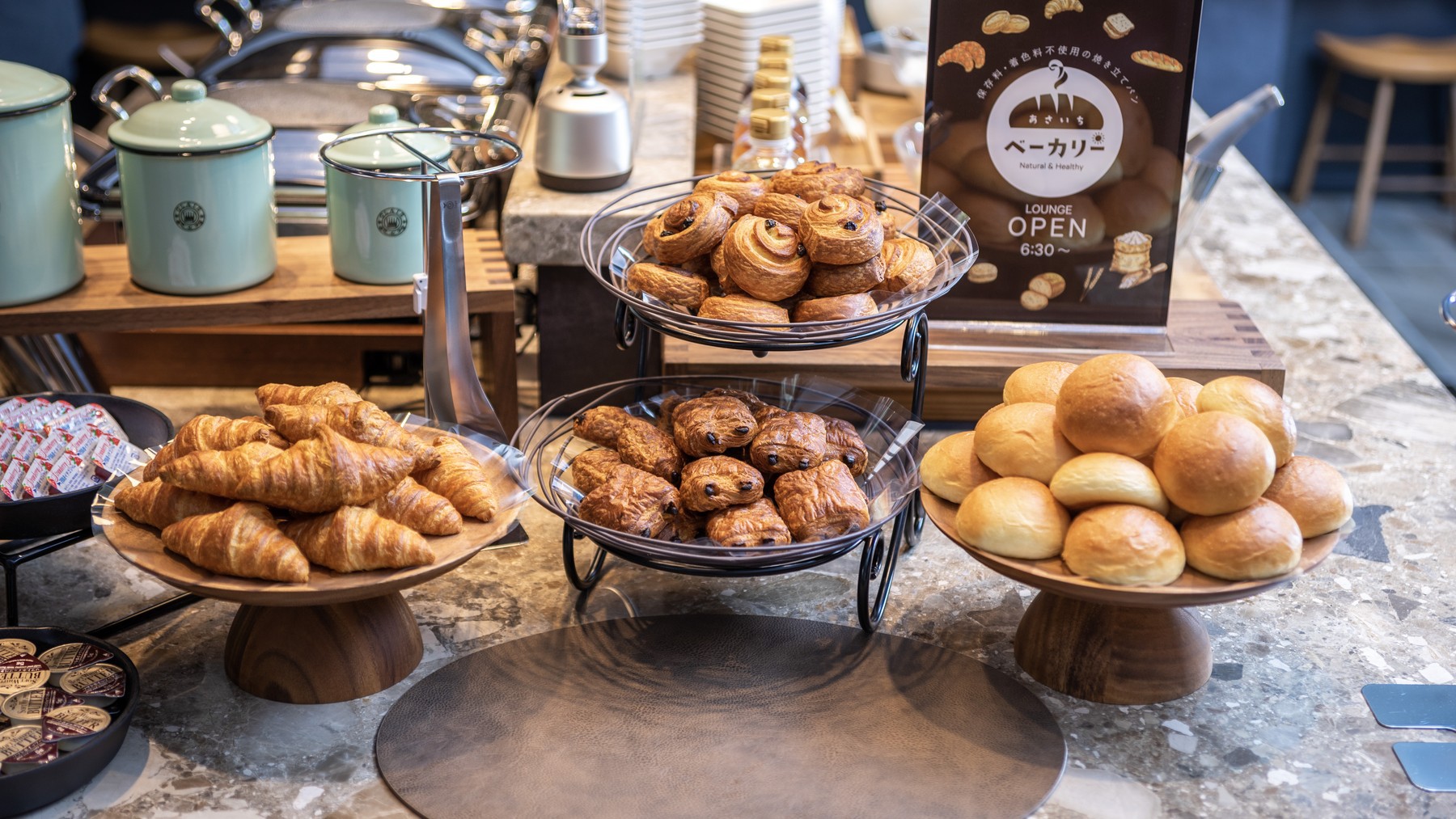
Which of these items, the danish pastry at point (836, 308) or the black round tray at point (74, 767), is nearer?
the black round tray at point (74, 767)

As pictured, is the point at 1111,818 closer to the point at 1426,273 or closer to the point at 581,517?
the point at 581,517

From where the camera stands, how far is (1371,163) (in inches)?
170

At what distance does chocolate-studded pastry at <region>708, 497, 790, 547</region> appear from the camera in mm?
1138

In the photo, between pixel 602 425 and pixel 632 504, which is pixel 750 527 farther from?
pixel 602 425

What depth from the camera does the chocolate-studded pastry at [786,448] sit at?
1.21 metres

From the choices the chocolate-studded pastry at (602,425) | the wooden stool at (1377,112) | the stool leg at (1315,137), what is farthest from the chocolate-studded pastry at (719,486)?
the stool leg at (1315,137)

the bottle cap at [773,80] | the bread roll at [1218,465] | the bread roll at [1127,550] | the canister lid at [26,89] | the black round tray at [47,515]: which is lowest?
the black round tray at [47,515]

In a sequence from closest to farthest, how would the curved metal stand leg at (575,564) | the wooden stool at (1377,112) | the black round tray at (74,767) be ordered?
1. the black round tray at (74,767)
2. the curved metal stand leg at (575,564)
3. the wooden stool at (1377,112)

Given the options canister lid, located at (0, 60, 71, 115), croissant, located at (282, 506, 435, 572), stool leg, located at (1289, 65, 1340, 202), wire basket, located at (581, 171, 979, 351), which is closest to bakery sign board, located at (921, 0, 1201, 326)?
wire basket, located at (581, 171, 979, 351)

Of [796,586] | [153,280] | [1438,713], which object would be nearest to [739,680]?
[796,586]

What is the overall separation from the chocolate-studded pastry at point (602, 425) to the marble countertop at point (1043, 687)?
17 cm

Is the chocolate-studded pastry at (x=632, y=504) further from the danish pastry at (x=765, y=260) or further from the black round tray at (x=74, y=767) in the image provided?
the black round tray at (x=74, y=767)

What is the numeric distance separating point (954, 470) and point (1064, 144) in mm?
470

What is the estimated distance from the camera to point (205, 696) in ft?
3.82
